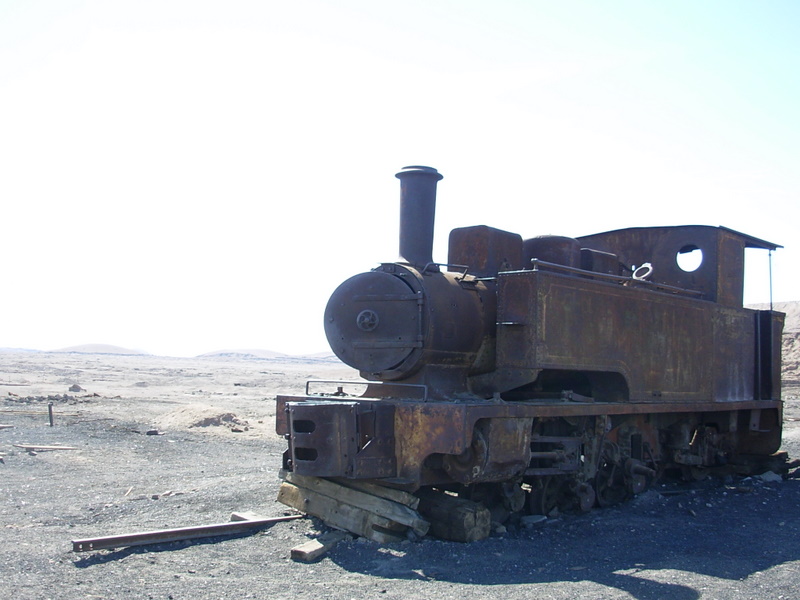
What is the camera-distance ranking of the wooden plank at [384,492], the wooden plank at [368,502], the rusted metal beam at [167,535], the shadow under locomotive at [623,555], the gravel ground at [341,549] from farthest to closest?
the wooden plank at [384,492] → the wooden plank at [368,502] → the rusted metal beam at [167,535] → the shadow under locomotive at [623,555] → the gravel ground at [341,549]

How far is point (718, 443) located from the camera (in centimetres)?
1059

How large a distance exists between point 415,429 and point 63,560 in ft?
9.16

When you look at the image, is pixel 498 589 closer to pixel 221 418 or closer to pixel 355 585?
pixel 355 585

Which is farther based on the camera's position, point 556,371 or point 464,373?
point 556,371

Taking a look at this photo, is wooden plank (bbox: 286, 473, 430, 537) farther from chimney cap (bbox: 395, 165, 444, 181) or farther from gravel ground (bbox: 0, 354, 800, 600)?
chimney cap (bbox: 395, 165, 444, 181)

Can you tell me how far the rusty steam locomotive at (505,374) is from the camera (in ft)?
21.3

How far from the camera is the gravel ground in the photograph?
17.0ft

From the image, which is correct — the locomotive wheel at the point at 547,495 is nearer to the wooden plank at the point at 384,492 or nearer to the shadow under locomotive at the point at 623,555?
the shadow under locomotive at the point at 623,555

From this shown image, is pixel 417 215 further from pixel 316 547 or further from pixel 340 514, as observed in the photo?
pixel 316 547

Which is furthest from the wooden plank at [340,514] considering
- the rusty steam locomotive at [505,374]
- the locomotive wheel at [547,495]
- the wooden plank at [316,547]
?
the locomotive wheel at [547,495]

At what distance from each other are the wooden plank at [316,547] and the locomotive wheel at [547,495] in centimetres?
200

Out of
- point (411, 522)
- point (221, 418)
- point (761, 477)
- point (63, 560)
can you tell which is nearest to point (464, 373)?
point (411, 522)

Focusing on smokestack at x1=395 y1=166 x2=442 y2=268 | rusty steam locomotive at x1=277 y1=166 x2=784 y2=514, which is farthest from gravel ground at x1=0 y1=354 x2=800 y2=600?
smokestack at x1=395 y1=166 x2=442 y2=268

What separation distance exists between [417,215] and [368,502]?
2.72 m
